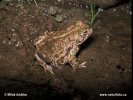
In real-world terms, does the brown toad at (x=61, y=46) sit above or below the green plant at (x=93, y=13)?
below

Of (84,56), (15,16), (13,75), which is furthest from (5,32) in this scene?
(84,56)

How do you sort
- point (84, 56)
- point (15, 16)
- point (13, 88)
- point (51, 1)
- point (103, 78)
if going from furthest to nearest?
point (51, 1)
point (15, 16)
point (84, 56)
point (103, 78)
point (13, 88)

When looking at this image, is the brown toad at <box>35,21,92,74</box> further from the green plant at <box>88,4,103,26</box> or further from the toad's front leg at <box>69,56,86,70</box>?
the green plant at <box>88,4,103,26</box>

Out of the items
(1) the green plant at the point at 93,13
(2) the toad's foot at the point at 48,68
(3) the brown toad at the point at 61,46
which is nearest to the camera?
(3) the brown toad at the point at 61,46

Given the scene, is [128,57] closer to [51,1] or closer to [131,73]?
[131,73]

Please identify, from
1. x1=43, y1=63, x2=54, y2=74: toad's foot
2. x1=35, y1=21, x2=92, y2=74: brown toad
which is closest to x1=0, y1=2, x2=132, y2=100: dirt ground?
x1=43, y1=63, x2=54, y2=74: toad's foot

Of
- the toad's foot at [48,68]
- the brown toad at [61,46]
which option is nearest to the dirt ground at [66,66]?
the toad's foot at [48,68]

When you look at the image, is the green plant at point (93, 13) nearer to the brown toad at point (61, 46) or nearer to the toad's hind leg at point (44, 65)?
the brown toad at point (61, 46)
